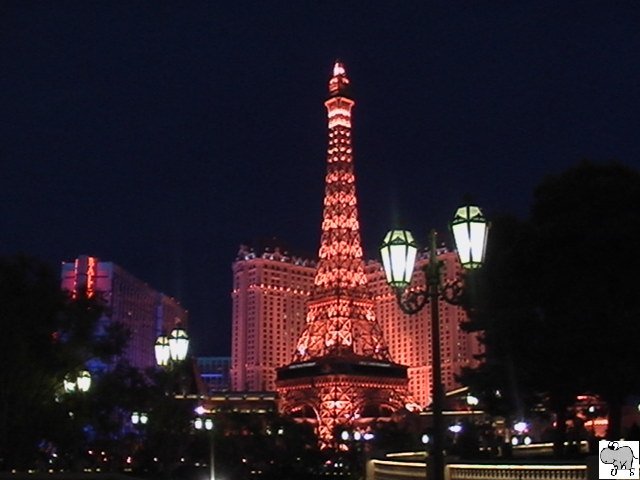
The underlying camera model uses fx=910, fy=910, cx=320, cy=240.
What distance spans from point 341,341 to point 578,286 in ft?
271

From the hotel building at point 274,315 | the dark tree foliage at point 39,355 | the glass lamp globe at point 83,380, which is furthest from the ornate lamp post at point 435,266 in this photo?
the hotel building at point 274,315

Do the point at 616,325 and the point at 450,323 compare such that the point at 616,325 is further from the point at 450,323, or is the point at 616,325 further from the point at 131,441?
the point at 450,323

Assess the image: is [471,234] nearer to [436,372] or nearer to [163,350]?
[436,372]

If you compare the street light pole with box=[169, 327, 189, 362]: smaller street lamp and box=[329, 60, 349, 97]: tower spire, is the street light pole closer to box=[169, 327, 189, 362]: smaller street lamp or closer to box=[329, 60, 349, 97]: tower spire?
box=[169, 327, 189, 362]: smaller street lamp

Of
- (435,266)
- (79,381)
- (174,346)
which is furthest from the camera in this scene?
(79,381)

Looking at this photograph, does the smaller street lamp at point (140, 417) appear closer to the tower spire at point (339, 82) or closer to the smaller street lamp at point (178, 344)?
the smaller street lamp at point (178, 344)

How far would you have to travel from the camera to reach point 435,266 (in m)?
12.1

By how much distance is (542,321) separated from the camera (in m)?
A: 23.8

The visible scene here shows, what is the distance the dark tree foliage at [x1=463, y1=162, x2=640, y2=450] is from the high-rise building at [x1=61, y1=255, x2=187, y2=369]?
8151 centimetres

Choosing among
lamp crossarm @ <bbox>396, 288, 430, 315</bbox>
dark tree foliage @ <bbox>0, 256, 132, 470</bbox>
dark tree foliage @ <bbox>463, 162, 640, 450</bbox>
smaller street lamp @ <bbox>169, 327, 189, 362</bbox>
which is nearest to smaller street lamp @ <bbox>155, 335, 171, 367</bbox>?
smaller street lamp @ <bbox>169, 327, 189, 362</bbox>

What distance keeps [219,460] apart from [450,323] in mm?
102961

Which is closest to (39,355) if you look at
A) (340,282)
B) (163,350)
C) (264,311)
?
(163,350)

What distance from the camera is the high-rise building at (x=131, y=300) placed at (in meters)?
117

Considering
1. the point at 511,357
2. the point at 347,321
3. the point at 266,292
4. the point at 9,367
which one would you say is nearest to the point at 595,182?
the point at 511,357
